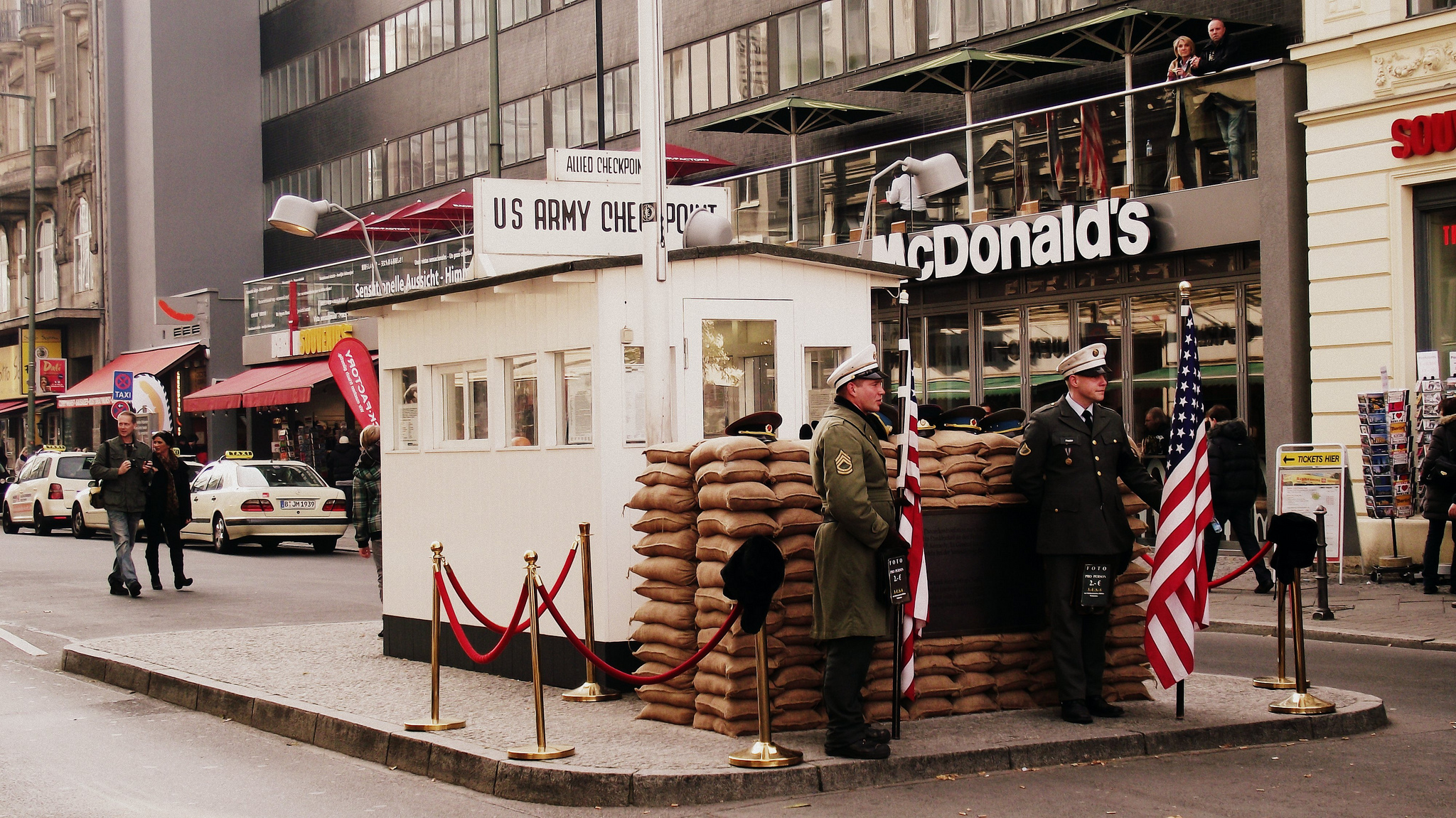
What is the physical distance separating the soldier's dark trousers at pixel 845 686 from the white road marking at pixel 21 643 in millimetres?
8163

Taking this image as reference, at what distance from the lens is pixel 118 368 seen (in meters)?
48.1

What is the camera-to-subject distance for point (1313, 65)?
16953 mm

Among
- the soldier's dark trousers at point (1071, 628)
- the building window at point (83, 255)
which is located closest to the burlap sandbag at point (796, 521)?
the soldier's dark trousers at point (1071, 628)

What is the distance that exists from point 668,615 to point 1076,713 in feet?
7.39

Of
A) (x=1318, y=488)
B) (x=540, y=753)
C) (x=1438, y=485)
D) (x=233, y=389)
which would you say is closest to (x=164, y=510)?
(x=540, y=753)

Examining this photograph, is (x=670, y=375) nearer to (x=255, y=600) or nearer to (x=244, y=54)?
(x=255, y=600)

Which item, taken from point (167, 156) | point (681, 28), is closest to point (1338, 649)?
point (681, 28)

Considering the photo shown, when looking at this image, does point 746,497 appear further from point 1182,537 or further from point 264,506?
point 264,506

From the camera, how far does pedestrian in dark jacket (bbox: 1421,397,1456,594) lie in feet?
46.1

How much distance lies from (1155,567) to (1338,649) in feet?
14.0

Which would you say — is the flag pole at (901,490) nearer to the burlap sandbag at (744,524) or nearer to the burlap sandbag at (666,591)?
the burlap sandbag at (744,524)

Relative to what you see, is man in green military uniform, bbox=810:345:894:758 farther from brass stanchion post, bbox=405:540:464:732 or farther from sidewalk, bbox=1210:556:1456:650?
sidewalk, bbox=1210:556:1456:650

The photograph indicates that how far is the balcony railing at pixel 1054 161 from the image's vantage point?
58.6 ft

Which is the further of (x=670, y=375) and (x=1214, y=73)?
(x=1214, y=73)
